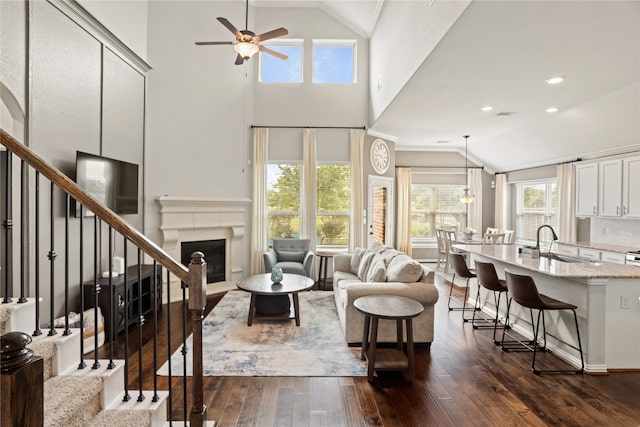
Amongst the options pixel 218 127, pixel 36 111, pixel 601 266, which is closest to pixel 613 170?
pixel 601 266

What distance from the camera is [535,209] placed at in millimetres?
7789

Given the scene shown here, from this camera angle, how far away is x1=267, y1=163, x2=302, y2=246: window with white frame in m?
6.52

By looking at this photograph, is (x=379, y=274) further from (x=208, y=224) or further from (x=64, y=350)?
(x=208, y=224)

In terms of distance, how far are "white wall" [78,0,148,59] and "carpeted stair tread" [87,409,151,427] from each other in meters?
3.98

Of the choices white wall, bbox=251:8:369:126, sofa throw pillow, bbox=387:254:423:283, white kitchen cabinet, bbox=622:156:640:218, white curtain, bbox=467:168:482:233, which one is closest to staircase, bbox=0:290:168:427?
sofa throw pillow, bbox=387:254:423:283

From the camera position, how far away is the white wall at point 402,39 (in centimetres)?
288

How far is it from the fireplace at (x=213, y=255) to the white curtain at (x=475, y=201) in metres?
6.36

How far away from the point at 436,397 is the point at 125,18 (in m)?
5.76

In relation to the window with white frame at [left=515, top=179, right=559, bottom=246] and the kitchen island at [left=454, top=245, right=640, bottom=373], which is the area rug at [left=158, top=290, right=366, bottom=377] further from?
the window with white frame at [left=515, top=179, right=559, bottom=246]

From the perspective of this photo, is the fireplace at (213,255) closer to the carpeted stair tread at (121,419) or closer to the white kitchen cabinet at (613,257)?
the carpeted stair tread at (121,419)

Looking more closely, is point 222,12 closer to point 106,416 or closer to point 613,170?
point 106,416

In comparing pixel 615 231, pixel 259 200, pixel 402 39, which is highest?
pixel 402 39

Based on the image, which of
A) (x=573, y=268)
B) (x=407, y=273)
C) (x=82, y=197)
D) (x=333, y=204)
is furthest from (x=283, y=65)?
(x=573, y=268)

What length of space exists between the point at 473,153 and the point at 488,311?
196 inches
